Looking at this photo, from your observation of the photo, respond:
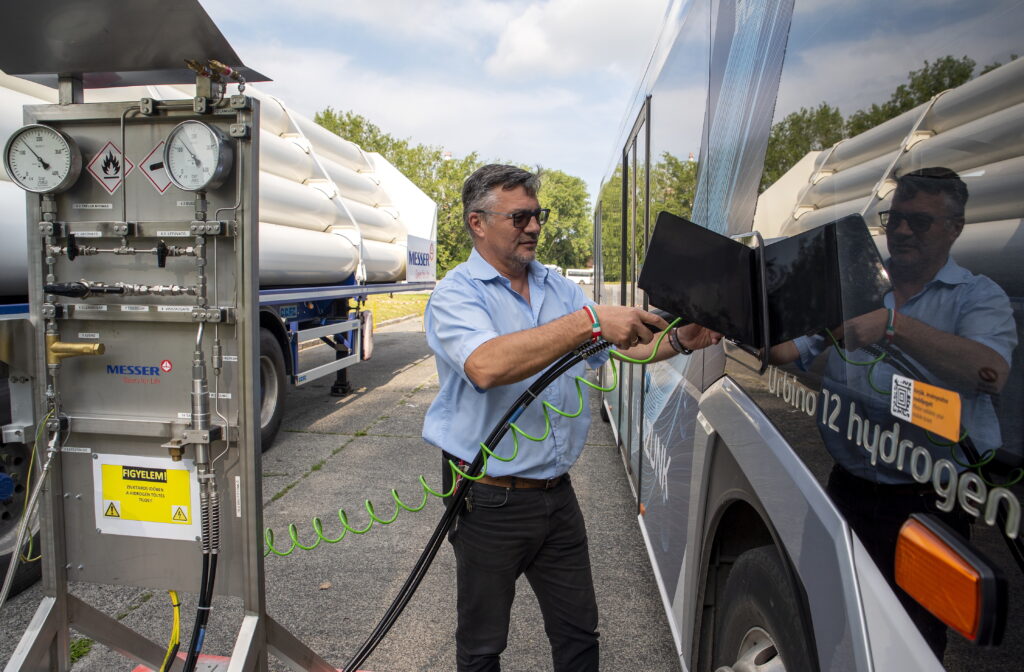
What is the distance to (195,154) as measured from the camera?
1832 mm

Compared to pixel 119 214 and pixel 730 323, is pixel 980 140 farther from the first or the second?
pixel 119 214

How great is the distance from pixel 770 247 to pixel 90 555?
7.45ft

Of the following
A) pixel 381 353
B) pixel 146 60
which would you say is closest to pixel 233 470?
pixel 146 60

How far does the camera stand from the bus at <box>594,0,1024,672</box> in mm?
808

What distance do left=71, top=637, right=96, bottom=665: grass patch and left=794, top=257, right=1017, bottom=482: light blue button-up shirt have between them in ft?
10.8

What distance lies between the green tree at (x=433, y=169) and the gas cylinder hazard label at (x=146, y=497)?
25.5 metres

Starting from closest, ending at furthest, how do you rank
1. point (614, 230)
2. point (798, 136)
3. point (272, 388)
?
point (798, 136) → point (614, 230) → point (272, 388)

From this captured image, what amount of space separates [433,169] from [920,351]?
33428mm

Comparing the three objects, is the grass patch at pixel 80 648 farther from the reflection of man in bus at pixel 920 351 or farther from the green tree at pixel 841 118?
the green tree at pixel 841 118

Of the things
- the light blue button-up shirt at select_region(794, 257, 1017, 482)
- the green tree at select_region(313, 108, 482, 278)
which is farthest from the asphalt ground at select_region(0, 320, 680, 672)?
the green tree at select_region(313, 108, 482, 278)

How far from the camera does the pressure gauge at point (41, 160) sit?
1924 mm

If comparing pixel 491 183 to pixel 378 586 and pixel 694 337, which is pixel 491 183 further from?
pixel 378 586

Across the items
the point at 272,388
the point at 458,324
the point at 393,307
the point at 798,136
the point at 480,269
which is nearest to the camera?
the point at 798,136

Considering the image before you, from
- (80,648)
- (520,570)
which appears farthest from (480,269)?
(80,648)
